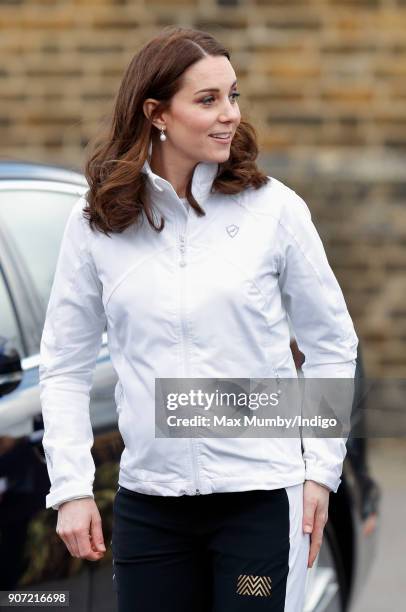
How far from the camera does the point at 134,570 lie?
2715 mm

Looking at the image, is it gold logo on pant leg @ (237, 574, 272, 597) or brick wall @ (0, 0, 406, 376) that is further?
brick wall @ (0, 0, 406, 376)

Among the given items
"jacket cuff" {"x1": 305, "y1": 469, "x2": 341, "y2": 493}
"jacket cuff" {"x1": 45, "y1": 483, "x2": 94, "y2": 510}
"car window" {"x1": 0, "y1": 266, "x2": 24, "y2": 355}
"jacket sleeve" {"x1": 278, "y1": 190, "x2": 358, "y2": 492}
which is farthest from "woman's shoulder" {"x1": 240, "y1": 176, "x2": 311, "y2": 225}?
"car window" {"x1": 0, "y1": 266, "x2": 24, "y2": 355}

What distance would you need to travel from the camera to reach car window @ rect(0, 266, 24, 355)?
3657 millimetres

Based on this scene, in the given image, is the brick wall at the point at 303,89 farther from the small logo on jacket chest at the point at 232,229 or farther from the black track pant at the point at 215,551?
the black track pant at the point at 215,551

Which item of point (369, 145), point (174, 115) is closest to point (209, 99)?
point (174, 115)

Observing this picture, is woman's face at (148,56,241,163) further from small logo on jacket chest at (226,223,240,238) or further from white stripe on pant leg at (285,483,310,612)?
white stripe on pant leg at (285,483,310,612)

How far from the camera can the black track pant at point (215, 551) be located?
8.66 ft

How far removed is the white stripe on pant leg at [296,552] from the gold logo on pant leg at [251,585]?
0.06 metres

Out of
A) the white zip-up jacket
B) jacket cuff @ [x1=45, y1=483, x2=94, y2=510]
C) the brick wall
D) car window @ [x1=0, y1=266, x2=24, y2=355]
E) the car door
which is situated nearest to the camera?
the white zip-up jacket

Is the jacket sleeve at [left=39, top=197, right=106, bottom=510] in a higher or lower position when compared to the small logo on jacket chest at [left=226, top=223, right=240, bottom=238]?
lower

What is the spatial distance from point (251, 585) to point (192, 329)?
Answer: 492mm

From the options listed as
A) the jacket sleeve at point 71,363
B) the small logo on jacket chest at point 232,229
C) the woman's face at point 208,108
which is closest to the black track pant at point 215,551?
the jacket sleeve at point 71,363

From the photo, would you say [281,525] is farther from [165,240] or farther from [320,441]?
[165,240]

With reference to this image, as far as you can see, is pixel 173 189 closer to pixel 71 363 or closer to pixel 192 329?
pixel 192 329
